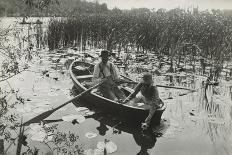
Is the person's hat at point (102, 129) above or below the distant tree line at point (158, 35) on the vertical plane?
below

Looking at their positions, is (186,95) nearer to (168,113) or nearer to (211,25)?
(168,113)

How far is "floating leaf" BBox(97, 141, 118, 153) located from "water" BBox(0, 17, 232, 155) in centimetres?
2

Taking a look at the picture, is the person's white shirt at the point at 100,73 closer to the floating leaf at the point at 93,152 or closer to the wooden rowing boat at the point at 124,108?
the wooden rowing boat at the point at 124,108

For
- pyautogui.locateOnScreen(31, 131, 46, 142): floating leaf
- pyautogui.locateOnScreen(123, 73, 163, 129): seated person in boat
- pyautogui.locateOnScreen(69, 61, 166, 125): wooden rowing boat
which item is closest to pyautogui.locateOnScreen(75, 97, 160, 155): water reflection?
pyautogui.locateOnScreen(69, 61, 166, 125): wooden rowing boat

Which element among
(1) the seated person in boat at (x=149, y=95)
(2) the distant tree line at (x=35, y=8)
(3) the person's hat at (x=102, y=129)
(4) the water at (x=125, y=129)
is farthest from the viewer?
(2) the distant tree line at (x=35, y=8)

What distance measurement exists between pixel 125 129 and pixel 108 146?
37.6 inches

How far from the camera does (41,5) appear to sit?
7.27 m

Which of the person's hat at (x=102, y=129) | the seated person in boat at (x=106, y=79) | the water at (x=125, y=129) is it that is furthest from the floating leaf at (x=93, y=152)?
the seated person in boat at (x=106, y=79)

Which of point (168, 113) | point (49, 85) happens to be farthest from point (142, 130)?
point (49, 85)

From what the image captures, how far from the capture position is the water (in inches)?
188

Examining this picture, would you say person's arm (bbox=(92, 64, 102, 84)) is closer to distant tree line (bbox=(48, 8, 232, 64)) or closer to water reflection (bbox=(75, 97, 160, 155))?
water reflection (bbox=(75, 97, 160, 155))

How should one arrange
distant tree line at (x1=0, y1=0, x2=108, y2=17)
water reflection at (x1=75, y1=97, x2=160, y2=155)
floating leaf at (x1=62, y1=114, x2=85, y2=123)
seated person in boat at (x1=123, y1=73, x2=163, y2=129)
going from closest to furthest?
water reflection at (x1=75, y1=97, x2=160, y2=155) < seated person in boat at (x1=123, y1=73, x2=163, y2=129) < floating leaf at (x1=62, y1=114, x2=85, y2=123) < distant tree line at (x1=0, y1=0, x2=108, y2=17)

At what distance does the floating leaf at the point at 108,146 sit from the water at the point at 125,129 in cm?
2

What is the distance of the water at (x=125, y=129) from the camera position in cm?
477
